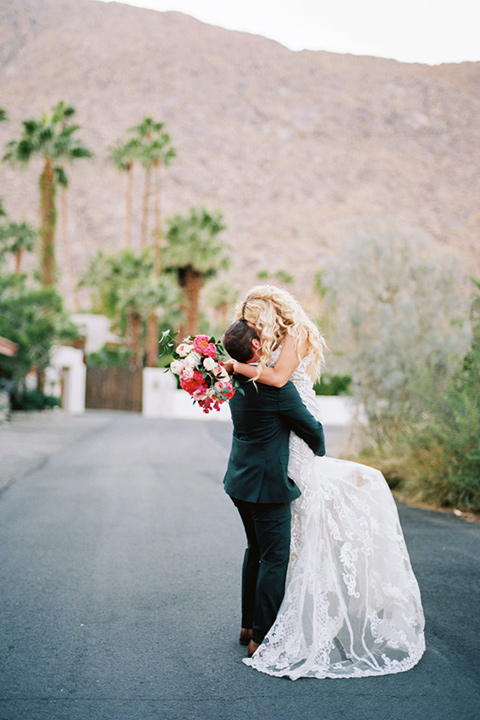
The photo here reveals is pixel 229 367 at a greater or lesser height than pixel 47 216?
lesser

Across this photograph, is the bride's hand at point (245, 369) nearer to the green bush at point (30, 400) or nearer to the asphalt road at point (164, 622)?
the asphalt road at point (164, 622)

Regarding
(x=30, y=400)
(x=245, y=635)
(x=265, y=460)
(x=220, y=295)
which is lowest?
(x=30, y=400)

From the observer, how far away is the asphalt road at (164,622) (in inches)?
142

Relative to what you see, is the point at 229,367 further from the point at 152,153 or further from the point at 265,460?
the point at 152,153

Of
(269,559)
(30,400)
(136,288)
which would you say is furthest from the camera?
(136,288)

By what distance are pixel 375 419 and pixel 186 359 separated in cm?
1037

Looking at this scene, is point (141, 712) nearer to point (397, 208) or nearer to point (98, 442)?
point (98, 442)

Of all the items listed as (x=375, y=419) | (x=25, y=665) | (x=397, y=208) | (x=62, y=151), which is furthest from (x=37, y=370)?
(x=397, y=208)

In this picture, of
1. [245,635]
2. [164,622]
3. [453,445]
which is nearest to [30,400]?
[453,445]

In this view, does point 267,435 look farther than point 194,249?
No

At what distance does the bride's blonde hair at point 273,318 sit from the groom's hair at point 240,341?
0.19ft

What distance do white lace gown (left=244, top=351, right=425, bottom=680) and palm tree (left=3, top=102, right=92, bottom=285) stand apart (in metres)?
33.4

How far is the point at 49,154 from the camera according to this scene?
3706 cm

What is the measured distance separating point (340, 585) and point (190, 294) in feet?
143
